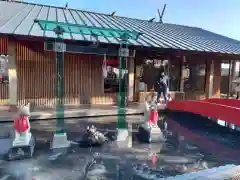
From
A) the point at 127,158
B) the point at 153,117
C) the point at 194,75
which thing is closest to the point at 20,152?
the point at 127,158

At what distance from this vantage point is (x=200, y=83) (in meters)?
12.7

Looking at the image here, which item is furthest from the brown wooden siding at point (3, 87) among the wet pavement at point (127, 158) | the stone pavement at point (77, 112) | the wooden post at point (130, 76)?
the wooden post at point (130, 76)

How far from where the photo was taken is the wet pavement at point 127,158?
398 centimetres

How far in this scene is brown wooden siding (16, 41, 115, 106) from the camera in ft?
29.6

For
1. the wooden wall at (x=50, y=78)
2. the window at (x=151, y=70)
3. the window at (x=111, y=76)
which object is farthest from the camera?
the window at (x=151, y=70)

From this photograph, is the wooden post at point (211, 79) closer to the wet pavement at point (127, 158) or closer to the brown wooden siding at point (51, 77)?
the wet pavement at point (127, 158)

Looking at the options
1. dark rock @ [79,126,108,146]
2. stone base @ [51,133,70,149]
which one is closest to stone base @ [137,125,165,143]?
dark rock @ [79,126,108,146]

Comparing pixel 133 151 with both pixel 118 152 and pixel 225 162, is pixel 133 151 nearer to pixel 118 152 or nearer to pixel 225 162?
pixel 118 152

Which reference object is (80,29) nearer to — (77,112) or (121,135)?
A: (121,135)

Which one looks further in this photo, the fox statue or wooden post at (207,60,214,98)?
wooden post at (207,60,214,98)

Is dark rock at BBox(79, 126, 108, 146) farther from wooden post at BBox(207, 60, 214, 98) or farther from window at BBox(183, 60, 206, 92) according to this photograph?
wooden post at BBox(207, 60, 214, 98)

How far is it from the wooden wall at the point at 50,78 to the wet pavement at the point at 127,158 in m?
2.47

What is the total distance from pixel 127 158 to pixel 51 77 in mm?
6147

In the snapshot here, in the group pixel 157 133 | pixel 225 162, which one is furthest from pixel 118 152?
pixel 225 162
